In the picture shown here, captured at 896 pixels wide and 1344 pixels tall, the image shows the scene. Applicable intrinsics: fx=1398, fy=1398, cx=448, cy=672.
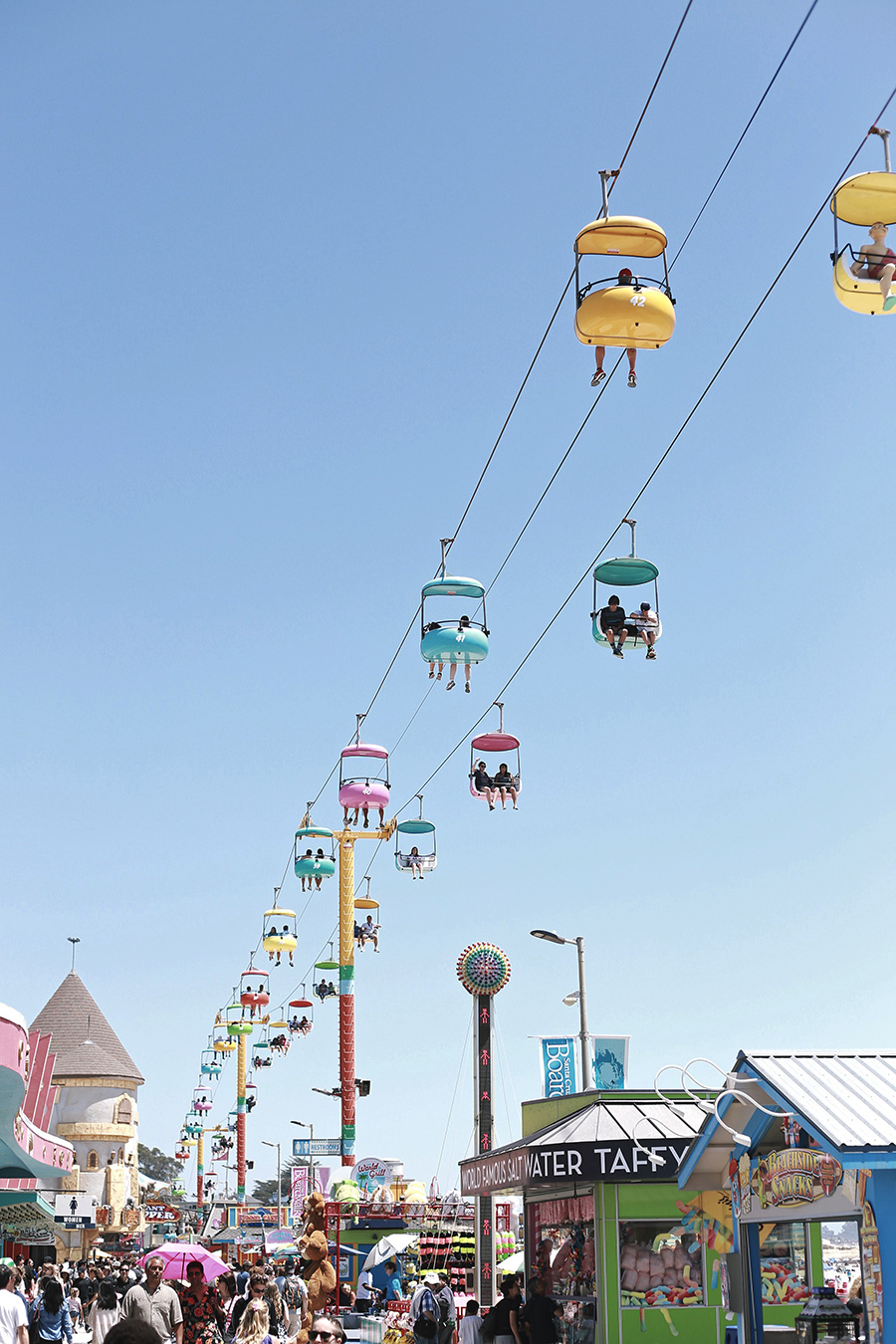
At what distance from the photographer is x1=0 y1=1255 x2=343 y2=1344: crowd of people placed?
1097 centimetres

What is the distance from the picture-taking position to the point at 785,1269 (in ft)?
60.3

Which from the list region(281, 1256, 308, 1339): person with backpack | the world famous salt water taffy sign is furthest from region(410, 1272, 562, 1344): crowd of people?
the world famous salt water taffy sign

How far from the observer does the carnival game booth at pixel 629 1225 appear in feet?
61.0

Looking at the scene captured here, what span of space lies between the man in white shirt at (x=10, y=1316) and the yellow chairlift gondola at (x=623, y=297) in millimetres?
9340

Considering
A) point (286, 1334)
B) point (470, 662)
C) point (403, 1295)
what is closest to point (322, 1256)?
point (286, 1334)

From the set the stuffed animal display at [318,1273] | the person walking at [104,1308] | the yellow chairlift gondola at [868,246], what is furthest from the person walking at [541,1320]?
the yellow chairlift gondola at [868,246]

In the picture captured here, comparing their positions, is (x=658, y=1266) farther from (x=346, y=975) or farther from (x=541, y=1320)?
(x=346, y=975)

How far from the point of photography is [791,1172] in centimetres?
1165

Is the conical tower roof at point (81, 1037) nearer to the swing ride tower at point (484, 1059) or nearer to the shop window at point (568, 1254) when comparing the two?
the swing ride tower at point (484, 1059)

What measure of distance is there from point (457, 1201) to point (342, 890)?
13500 mm

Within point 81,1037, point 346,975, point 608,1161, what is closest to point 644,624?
point 608,1161

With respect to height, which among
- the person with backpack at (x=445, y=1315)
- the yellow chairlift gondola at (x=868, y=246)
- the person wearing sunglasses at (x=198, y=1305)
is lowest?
the person with backpack at (x=445, y=1315)

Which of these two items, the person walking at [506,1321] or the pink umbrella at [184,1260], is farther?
the person walking at [506,1321]

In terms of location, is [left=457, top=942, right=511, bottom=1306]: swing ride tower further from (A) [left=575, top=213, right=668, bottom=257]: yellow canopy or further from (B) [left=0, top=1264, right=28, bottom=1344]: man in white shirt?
(A) [left=575, top=213, right=668, bottom=257]: yellow canopy
